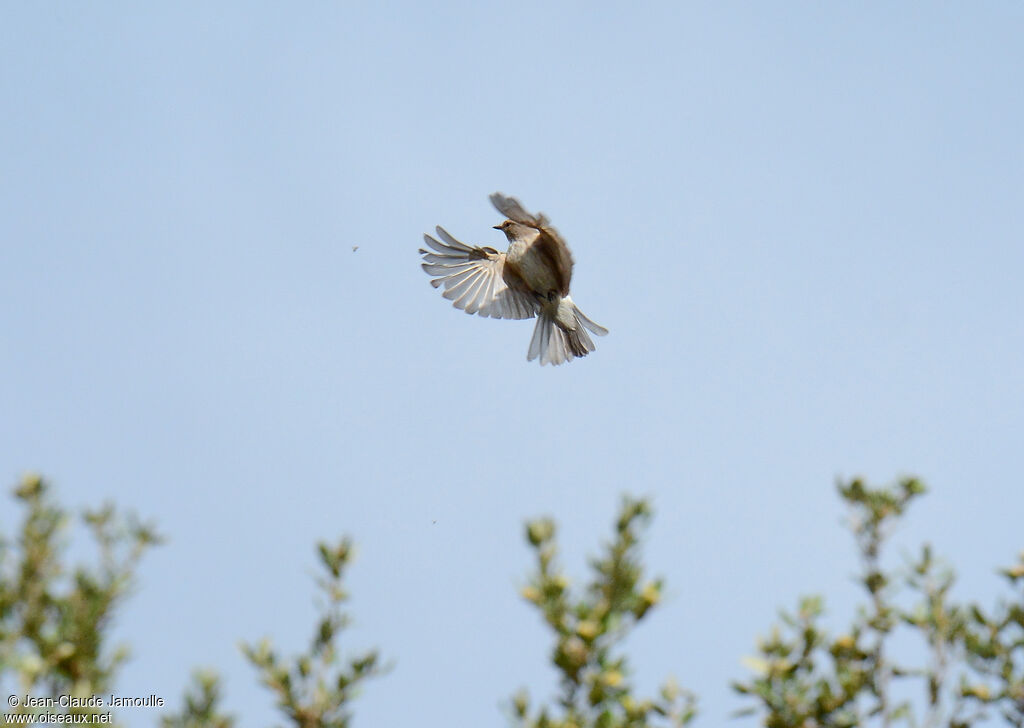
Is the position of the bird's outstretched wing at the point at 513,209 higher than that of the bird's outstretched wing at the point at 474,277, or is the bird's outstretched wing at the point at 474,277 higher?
the bird's outstretched wing at the point at 474,277

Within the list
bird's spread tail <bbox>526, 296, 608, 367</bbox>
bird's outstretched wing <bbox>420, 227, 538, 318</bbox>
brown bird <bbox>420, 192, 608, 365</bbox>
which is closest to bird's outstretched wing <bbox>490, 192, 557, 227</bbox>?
brown bird <bbox>420, 192, 608, 365</bbox>

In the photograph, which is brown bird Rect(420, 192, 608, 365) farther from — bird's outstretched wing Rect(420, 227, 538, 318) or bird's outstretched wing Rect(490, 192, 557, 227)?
bird's outstretched wing Rect(490, 192, 557, 227)

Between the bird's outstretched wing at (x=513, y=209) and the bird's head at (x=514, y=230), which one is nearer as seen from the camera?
the bird's outstretched wing at (x=513, y=209)

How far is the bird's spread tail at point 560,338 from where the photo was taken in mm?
10773

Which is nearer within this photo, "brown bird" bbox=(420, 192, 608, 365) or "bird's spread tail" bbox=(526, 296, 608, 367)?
"brown bird" bbox=(420, 192, 608, 365)

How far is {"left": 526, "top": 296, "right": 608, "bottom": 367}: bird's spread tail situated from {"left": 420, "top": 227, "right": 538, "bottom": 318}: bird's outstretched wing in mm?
237

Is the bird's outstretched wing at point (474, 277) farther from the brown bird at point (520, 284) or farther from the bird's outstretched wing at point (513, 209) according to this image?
the bird's outstretched wing at point (513, 209)

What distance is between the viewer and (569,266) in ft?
32.3

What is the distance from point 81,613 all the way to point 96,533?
1.40 feet

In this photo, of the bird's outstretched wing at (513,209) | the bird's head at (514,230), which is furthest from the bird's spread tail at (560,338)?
the bird's outstretched wing at (513,209)

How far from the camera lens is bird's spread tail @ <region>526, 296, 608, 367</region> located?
10.8m

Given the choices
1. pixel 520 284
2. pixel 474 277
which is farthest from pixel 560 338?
pixel 474 277

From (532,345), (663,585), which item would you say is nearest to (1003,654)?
(663,585)

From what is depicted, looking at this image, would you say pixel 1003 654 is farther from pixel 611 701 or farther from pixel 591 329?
pixel 591 329
